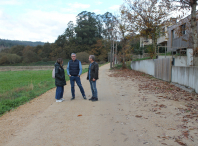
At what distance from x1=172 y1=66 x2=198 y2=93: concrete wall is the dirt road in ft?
8.12

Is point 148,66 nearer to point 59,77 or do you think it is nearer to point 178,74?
point 178,74

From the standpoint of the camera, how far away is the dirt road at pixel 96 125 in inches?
152

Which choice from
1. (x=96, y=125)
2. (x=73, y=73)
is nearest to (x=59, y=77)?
(x=73, y=73)

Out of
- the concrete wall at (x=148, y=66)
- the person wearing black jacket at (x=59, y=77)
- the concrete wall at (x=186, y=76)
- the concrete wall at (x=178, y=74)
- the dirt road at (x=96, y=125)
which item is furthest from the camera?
the concrete wall at (x=148, y=66)

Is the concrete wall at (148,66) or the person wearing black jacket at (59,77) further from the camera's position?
the concrete wall at (148,66)

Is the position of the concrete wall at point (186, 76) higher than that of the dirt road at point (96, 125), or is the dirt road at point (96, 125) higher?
the concrete wall at point (186, 76)

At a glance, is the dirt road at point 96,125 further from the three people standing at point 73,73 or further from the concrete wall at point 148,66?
the concrete wall at point 148,66

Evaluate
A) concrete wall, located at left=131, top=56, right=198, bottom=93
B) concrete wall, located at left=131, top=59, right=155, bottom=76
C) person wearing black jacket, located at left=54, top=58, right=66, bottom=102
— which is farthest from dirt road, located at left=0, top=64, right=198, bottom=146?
concrete wall, located at left=131, top=59, right=155, bottom=76

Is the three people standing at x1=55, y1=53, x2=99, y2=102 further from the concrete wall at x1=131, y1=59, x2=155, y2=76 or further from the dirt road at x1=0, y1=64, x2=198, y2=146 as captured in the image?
the concrete wall at x1=131, y1=59, x2=155, y2=76

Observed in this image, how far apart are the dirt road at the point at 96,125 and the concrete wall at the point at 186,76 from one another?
8.12 ft

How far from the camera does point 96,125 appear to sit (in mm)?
4766

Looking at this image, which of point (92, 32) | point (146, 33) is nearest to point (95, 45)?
point (92, 32)

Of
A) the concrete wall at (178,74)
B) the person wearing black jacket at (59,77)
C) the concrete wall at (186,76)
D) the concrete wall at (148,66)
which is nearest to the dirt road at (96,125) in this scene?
the person wearing black jacket at (59,77)

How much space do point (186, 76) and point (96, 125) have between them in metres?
6.95
